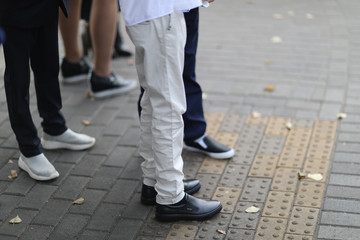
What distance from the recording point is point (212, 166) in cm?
409

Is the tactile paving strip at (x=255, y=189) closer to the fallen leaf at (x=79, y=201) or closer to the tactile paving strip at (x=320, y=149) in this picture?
the tactile paving strip at (x=320, y=149)

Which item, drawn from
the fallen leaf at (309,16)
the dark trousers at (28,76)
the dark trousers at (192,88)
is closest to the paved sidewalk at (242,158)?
the dark trousers at (192,88)

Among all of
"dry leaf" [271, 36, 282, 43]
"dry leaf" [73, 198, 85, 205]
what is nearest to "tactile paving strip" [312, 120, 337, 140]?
"dry leaf" [73, 198, 85, 205]

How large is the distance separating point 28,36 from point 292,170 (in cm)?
187

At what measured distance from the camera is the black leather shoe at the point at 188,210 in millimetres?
3383

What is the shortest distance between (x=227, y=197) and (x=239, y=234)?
42cm

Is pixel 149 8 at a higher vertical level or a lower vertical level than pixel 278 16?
higher

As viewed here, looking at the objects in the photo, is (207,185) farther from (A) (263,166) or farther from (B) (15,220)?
(B) (15,220)

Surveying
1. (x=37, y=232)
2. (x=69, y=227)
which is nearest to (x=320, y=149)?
(x=69, y=227)

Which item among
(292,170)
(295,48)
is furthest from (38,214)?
(295,48)

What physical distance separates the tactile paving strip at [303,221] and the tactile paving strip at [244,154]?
0.69m

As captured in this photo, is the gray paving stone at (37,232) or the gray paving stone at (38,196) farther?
the gray paving stone at (38,196)

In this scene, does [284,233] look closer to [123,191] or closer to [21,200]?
[123,191]

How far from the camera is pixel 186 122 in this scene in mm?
4121
